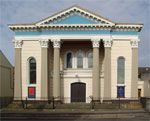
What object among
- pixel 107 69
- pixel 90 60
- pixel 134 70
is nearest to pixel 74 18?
pixel 90 60

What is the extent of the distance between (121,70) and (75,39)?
6032mm

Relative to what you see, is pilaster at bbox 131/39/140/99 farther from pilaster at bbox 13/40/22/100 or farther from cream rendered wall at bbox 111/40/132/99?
pilaster at bbox 13/40/22/100

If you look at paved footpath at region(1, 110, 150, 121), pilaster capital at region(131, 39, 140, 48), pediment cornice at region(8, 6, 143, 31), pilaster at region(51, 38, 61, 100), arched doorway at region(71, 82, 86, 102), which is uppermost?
pediment cornice at region(8, 6, 143, 31)

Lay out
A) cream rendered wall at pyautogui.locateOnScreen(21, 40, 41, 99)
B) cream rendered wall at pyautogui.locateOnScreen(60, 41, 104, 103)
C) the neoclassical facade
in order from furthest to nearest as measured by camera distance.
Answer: cream rendered wall at pyautogui.locateOnScreen(60, 41, 104, 103) → cream rendered wall at pyautogui.locateOnScreen(21, 40, 41, 99) → the neoclassical facade

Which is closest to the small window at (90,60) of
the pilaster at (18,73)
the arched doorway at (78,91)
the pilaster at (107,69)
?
the arched doorway at (78,91)

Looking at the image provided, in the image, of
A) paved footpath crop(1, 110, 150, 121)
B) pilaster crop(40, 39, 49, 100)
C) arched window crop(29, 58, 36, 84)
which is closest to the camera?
paved footpath crop(1, 110, 150, 121)

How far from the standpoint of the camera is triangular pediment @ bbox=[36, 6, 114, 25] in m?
21.2

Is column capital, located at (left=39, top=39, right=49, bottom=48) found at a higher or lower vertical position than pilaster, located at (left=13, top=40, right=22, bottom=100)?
higher

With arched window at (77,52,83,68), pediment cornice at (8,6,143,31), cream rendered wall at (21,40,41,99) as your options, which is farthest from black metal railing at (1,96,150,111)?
pediment cornice at (8,6,143,31)

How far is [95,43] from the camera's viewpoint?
21734 millimetres

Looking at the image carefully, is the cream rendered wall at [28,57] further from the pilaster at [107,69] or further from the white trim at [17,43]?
the pilaster at [107,69]

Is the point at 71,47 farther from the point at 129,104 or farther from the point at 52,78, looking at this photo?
the point at 129,104

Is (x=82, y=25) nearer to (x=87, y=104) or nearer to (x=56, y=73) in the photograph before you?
(x=56, y=73)

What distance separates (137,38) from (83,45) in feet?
20.4
